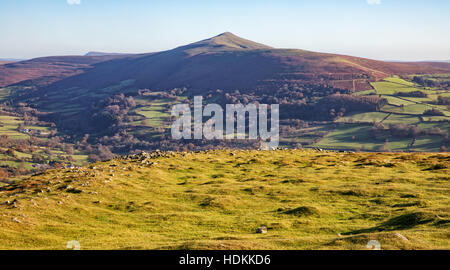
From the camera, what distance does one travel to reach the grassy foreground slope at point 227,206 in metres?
17.5

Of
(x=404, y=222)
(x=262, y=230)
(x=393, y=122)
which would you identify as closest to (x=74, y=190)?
(x=262, y=230)

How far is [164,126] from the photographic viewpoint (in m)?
164

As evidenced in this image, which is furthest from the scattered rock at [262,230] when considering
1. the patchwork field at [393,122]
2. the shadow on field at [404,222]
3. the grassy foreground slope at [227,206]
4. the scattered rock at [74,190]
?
the patchwork field at [393,122]

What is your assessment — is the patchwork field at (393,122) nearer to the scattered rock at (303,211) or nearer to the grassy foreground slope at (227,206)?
the grassy foreground slope at (227,206)

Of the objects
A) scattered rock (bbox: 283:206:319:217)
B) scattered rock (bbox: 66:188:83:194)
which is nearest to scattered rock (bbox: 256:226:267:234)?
scattered rock (bbox: 283:206:319:217)

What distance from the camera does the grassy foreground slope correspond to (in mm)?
17547

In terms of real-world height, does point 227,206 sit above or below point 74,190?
below

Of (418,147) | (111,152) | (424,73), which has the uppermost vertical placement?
(424,73)

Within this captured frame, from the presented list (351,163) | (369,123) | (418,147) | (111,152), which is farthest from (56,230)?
(111,152)

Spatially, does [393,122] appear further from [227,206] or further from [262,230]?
[262,230]

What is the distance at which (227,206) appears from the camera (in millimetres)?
25781

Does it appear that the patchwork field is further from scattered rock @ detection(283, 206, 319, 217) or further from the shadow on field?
the shadow on field
